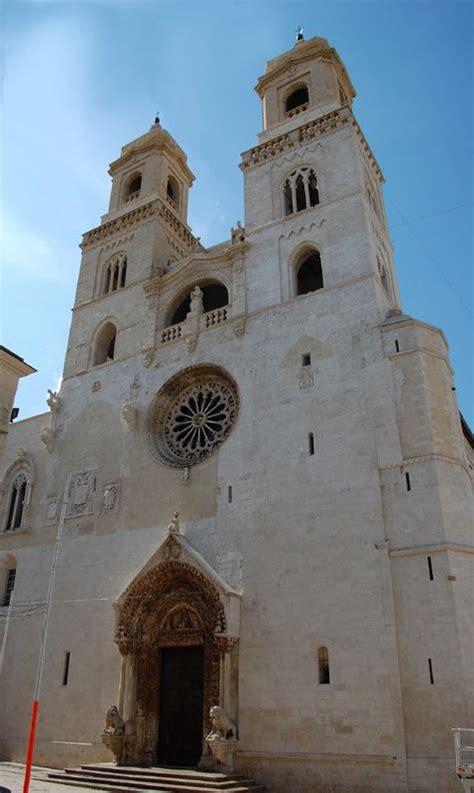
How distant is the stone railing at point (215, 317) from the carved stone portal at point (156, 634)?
7.42 meters

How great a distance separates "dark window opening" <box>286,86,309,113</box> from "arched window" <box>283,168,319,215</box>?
556cm

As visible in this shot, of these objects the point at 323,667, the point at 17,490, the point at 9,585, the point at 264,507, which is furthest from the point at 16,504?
the point at 323,667

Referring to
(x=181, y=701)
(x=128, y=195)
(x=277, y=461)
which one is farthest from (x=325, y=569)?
(x=128, y=195)

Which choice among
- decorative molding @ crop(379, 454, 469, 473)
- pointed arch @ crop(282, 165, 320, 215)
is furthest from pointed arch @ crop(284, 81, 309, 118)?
decorative molding @ crop(379, 454, 469, 473)

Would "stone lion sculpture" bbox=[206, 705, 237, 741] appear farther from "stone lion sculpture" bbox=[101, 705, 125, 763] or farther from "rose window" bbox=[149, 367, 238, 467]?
"rose window" bbox=[149, 367, 238, 467]

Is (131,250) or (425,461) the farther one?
(131,250)

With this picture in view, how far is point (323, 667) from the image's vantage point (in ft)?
45.1

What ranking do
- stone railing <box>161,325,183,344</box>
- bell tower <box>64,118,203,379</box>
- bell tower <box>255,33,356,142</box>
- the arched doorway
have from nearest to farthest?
1. the arched doorway
2. stone railing <box>161,325,183,344</box>
3. bell tower <box>64,118,203,379</box>
4. bell tower <box>255,33,356,142</box>

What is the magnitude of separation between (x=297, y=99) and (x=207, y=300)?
31.5 ft

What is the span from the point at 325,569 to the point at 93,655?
24.4ft

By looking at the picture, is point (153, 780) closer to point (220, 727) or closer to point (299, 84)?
point (220, 727)

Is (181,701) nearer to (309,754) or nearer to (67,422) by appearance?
(309,754)

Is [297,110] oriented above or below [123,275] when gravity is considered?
above

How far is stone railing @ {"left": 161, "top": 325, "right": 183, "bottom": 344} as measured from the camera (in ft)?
69.9
